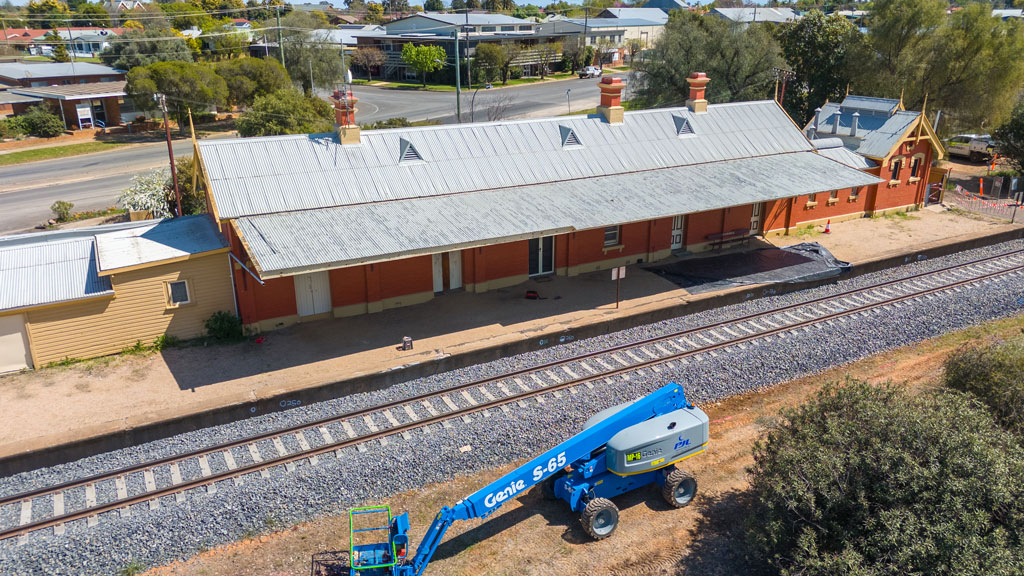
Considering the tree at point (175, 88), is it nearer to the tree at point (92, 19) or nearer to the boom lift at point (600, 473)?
the boom lift at point (600, 473)

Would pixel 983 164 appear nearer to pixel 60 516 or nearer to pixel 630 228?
A: pixel 630 228

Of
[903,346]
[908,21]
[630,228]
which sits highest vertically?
[908,21]

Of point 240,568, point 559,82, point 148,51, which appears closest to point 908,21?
point 559,82

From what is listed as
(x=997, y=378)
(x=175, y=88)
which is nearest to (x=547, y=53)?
(x=175, y=88)

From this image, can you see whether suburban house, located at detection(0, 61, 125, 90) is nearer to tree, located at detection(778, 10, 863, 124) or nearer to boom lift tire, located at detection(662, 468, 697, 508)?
tree, located at detection(778, 10, 863, 124)

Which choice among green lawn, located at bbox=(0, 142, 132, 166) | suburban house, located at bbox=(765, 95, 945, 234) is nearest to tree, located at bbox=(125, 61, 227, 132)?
green lawn, located at bbox=(0, 142, 132, 166)

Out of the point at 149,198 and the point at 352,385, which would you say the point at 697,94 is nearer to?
the point at 352,385
